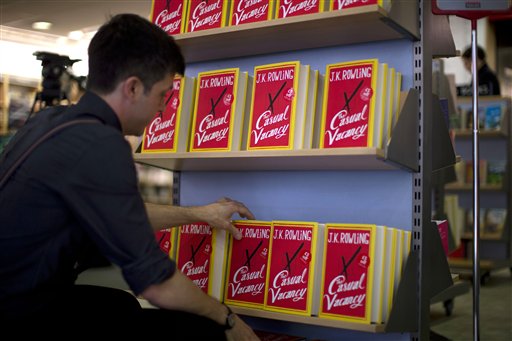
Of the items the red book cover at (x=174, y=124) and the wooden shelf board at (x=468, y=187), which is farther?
the wooden shelf board at (x=468, y=187)

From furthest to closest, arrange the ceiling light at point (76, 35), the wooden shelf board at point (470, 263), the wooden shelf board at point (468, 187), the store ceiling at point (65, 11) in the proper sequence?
the ceiling light at point (76, 35) < the store ceiling at point (65, 11) < the wooden shelf board at point (468, 187) < the wooden shelf board at point (470, 263)

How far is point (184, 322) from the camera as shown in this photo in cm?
152

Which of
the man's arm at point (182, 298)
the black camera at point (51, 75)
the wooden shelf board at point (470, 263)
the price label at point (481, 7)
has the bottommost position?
the man's arm at point (182, 298)

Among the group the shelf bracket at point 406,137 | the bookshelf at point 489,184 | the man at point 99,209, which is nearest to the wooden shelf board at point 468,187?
the bookshelf at point 489,184

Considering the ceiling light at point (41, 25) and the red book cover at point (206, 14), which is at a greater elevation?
the ceiling light at point (41, 25)

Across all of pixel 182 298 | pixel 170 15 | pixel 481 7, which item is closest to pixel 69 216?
pixel 182 298

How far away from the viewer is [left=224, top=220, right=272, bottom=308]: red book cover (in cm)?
214

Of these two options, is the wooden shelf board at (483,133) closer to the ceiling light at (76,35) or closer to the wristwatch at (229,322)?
the wristwatch at (229,322)

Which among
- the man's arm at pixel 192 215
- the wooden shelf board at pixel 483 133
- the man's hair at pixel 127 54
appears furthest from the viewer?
the wooden shelf board at pixel 483 133

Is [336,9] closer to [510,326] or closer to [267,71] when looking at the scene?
[267,71]

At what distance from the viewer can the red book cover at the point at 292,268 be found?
6.59 ft

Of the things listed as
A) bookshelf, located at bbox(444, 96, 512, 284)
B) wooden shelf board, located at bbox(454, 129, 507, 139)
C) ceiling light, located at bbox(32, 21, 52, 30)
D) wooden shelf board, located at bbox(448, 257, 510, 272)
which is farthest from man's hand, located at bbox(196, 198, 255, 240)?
ceiling light, located at bbox(32, 21, 52, 30)

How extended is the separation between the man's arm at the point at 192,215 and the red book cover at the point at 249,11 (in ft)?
2.19

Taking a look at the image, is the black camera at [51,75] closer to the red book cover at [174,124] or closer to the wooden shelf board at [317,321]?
the red book cover at [174,124]
